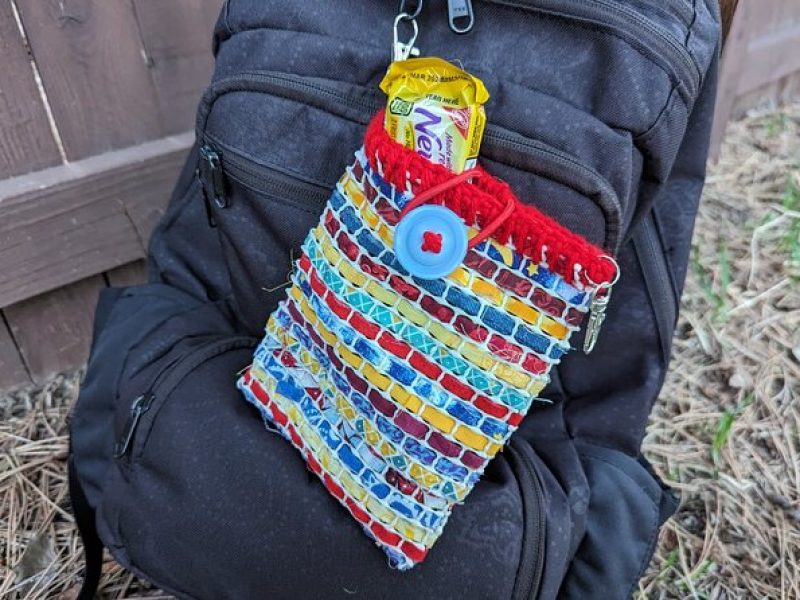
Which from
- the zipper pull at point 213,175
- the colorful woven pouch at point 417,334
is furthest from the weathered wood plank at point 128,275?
the colorful woven pouch at point 417,334

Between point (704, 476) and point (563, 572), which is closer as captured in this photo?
point (563, 572)

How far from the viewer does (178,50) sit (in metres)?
0.98

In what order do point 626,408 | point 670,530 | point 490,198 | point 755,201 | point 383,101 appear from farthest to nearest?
point 755,201
point 670,530
point 626,408
point 383,101
point 490,198

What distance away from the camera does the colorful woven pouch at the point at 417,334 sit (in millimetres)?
551

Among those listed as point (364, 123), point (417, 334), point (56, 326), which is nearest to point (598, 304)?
point (417, 334)

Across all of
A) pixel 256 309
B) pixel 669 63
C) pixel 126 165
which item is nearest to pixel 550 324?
pixel 669 63

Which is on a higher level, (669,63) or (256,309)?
(669,63)

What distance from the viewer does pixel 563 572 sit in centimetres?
65

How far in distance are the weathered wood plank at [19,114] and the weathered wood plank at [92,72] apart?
0.05ft

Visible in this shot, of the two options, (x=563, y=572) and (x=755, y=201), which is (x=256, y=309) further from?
(x=755, y=201)

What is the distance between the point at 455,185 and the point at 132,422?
0.40 metres

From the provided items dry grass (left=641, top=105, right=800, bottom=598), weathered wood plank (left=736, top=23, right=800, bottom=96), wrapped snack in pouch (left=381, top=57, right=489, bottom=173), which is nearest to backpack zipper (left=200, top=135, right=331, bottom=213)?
wrapped snack in pouch (left=381, top=57, right=489, bottom=173)

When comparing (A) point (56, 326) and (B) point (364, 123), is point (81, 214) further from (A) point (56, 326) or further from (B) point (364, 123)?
(B) point (364, 123)

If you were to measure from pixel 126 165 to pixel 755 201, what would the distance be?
1.20m
